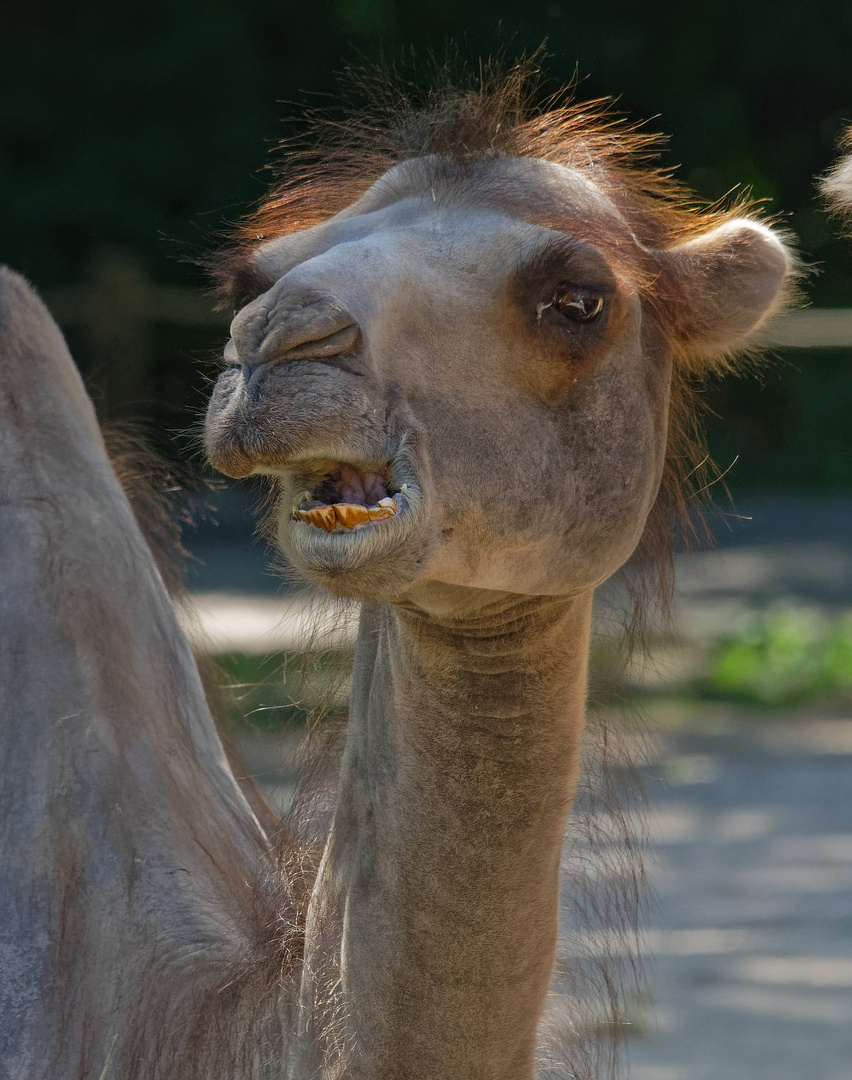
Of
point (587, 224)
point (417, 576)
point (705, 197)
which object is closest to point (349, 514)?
point (417, 576)

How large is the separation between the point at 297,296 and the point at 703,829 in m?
5.08

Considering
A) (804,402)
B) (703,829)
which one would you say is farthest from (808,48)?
(703,829)

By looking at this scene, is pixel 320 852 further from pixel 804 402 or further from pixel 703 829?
pixel 804 402

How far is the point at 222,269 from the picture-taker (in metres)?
2.06

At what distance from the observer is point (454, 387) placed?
1.75 metres

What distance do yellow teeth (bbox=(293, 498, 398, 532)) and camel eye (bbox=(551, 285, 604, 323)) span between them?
0.35 meters

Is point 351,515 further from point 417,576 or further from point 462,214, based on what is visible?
point 462,214

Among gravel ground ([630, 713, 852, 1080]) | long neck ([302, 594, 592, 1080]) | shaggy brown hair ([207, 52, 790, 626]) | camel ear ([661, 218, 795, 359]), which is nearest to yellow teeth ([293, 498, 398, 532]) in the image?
long neck ([302, 594, 592, 1080])

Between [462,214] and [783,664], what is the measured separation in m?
6.89

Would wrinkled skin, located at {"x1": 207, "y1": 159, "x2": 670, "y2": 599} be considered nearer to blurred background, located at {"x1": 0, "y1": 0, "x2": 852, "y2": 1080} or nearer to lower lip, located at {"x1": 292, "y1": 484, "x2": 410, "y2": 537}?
lower lip, located at {"x1": 292, "y1": 484, "x2": 410, "y2": 537}

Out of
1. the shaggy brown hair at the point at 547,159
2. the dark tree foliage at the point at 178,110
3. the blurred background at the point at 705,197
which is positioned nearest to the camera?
the shaggy brown hair at the point at 547,159

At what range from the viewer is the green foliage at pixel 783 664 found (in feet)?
27.0

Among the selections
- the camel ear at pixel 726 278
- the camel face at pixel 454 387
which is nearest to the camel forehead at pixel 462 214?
the camel face at pixel 454 387

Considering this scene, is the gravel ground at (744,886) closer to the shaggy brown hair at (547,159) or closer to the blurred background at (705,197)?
the blurred background at (705,197)
